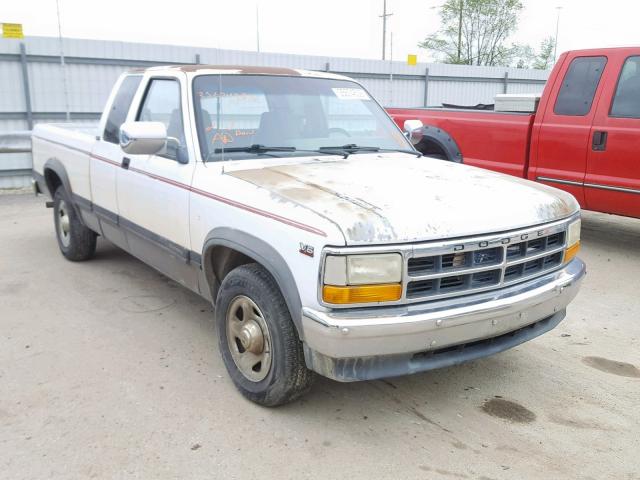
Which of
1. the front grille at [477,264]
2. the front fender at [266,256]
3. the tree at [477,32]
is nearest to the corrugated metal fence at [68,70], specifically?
the front fender at [266,256]

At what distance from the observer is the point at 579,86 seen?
255 inches

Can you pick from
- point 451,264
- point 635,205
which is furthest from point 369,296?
point 635,205

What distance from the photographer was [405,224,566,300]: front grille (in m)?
2.73

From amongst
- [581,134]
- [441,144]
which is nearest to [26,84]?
[441,144]

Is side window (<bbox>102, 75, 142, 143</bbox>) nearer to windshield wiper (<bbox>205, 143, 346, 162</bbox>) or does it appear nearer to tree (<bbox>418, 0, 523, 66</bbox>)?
windshield wiper (<bbox>205, 143, 346, 162</bbox>)

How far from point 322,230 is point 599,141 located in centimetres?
468

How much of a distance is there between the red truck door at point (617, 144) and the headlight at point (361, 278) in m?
4.41

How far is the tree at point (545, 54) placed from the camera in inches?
1508

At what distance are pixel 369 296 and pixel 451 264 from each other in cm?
47

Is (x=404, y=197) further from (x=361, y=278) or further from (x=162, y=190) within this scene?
(x=162, y=190)

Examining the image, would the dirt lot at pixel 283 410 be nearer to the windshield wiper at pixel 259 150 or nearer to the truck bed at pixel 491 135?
the windshield wiper at pixel 259 150

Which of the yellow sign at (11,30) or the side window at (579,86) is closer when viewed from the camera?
the side window at (579,86)

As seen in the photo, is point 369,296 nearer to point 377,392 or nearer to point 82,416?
point 377,392

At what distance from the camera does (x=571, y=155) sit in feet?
21.1
